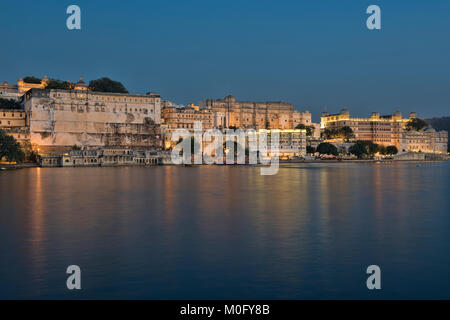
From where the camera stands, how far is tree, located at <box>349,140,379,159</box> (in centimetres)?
9262

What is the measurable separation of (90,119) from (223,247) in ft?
216

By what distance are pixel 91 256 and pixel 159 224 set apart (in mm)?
5149

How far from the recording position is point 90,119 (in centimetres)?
7412

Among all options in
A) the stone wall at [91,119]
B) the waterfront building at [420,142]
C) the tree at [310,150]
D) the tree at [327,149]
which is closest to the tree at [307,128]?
the tree at [310,150]

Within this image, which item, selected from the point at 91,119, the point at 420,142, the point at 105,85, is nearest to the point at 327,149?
the point at 420,142

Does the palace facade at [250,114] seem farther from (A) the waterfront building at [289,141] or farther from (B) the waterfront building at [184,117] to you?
(A) the waterfront building at [289,141]

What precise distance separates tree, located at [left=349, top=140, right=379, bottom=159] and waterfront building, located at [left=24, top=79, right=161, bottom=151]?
4004cm

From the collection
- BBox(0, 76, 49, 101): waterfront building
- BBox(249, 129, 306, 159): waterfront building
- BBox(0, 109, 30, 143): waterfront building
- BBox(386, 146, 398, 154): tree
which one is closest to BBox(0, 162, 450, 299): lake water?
BBox(0, 109, 30, 143): waterfront building

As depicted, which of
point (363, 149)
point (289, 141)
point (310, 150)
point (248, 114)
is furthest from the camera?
point (248, 114)

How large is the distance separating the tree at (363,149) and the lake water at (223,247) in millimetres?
70793

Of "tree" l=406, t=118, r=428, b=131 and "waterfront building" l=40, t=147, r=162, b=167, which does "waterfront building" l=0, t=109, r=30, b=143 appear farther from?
"tree" l=406, t=118, r=428, b=131

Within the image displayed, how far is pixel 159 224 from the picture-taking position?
644 inches

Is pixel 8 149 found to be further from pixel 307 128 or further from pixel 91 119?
pixel 307 128
